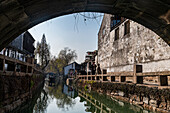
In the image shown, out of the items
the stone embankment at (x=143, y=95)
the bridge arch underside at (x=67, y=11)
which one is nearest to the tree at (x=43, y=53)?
the stone embankment at (x=143, y=95)

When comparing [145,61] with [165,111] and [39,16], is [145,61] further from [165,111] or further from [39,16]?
[39,16]

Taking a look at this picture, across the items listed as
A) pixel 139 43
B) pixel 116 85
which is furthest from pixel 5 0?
pixel 139 43

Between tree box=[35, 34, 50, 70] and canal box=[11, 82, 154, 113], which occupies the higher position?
tree box=[35, 34, 50, 70]

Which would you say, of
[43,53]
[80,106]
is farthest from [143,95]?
[43,53]

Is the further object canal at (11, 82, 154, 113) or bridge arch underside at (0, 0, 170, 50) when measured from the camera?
canal at (11, 82, 154, 113)

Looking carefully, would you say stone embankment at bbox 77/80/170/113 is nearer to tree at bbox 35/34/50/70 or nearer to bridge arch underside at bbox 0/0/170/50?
bridge arch underside at bbox 0/0/170/50

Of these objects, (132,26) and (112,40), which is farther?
(112,40)

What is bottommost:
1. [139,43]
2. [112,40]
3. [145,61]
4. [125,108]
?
[125,108]

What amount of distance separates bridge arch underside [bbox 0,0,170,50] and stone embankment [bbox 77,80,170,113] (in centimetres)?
390

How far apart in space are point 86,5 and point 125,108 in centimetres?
638

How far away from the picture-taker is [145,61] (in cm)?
960

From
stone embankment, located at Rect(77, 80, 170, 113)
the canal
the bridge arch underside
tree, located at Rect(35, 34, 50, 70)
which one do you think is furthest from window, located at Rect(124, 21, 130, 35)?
tree, located at Rect(35, 34, 50, 70)

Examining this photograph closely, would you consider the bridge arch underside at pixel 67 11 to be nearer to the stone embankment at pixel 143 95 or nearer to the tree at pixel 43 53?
the stone embankment at pixel 143 95

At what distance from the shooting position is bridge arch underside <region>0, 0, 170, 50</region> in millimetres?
1850
